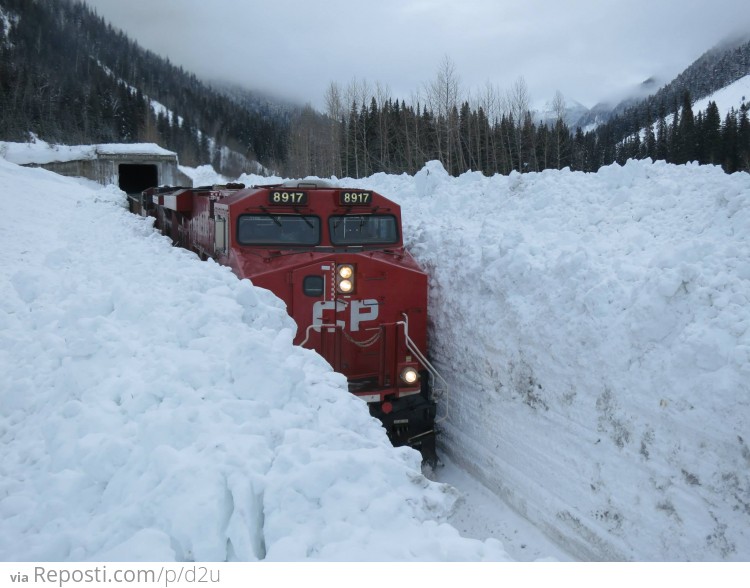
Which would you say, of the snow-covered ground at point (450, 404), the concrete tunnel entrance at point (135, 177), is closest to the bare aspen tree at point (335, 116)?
the concrete tunnel entrance at point (135, 177)

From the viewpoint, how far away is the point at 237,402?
3.58 metres

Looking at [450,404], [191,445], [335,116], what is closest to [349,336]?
[450,404]

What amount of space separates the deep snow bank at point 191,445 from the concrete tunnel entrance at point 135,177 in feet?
124

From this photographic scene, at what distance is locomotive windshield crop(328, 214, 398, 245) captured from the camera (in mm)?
7391

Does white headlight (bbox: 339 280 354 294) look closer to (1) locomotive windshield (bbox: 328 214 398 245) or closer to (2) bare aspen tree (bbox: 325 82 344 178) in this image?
(1) locomotive windshield (bbox: 328 214 398 245)

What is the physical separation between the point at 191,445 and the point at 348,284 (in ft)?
12.5

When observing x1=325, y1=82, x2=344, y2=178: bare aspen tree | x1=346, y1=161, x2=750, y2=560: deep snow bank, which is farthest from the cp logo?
x1=325, y1=82, x2=344, y2=178: bare aspen tree

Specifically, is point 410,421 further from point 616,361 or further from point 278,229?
point 278,229

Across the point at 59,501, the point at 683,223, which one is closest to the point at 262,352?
the point at 59,501

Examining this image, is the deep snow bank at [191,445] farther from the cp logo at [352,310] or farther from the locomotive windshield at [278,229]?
the locomotive windshield at [278,229]

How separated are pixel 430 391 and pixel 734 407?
3733 mm

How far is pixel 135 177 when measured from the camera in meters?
40.6

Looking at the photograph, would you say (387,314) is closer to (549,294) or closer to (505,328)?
(505,328)

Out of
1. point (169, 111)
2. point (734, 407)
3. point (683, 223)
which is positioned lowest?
point (734, 407)
